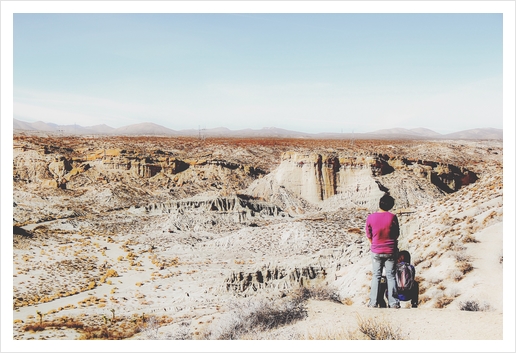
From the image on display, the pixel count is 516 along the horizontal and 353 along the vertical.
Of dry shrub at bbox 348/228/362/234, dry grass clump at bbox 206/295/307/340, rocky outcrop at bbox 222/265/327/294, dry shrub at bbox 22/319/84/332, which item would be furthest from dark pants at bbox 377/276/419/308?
dry shrub at bbox 22/319/84/332

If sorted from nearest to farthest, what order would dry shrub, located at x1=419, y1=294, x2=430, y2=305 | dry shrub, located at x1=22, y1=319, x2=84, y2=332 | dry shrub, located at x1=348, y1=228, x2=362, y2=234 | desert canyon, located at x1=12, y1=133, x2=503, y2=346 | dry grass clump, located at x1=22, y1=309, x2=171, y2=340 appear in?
1. dry shrub, located at x1=419, y1=294, x2=430, y2=305
2. desert canyon, located at x1=12, y1=133, x2=503, y2=346
3. dry grass clump, located at x1=22, y1=309, x2=171, y2=340
4. dry shrub, located at x1=22, y1=319, x2=84, y2=332
5. dry shrub, located at x1=348, y1=228, x2=362, y2=234

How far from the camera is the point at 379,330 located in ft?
22.6

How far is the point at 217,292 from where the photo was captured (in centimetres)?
956

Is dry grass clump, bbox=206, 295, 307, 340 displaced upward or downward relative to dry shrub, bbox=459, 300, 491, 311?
downward

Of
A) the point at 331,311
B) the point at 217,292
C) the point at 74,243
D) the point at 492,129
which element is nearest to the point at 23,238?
the point at 74,243

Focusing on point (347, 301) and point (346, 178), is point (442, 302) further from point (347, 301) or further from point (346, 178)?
point (346, 178)

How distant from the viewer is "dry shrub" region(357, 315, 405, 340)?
271 inches

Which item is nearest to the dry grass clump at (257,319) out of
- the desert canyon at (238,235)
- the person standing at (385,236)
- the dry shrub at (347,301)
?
the desert canyon at (238,235)

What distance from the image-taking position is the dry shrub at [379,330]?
6887 mm

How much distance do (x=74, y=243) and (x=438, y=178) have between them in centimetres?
1558

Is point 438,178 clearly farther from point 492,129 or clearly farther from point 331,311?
point 331,311

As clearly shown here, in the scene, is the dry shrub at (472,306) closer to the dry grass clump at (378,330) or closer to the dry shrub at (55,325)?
the dry grass clump at (378,330)

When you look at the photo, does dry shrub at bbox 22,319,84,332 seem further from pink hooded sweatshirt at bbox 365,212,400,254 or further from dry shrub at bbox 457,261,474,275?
dry shrub at bbox 457,261,474,275

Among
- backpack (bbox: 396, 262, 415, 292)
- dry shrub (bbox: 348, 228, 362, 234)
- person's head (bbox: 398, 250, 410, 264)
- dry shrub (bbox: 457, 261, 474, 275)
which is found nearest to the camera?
backpack (bbox: 396, 262, 415, 292)
